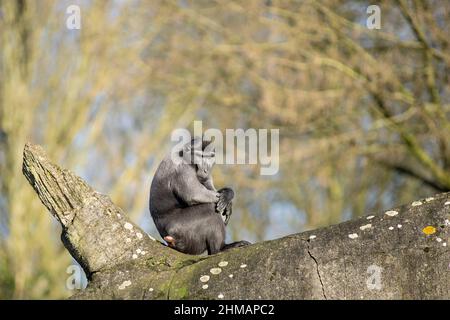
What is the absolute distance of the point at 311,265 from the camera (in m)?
5.09

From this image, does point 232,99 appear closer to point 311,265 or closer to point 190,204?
point 190,204

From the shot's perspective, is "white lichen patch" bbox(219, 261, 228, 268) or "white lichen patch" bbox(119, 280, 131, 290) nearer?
"white lichen patch" bbox(219, 261, 228, 268)

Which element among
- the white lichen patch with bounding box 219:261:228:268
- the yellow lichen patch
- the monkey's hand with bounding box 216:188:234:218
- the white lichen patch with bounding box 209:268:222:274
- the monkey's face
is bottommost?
Result: the monkey's hand with bounding box 216:188:234:218

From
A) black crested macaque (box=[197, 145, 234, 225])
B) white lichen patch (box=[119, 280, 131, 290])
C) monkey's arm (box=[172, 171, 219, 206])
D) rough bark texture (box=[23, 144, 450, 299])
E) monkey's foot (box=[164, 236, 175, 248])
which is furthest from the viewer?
black crested macaque (box=[197, 145, 234, 225])

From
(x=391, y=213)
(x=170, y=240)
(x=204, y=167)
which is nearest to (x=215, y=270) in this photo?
(x=391, y=213)

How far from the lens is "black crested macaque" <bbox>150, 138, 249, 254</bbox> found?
24.2ft

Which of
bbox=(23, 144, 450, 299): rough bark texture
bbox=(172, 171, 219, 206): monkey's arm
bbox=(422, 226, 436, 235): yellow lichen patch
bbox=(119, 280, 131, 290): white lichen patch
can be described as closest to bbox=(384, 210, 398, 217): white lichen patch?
bbox=(23, 144, 450, 299): rough bark texture

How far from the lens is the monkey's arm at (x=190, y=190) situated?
7594 millimetres

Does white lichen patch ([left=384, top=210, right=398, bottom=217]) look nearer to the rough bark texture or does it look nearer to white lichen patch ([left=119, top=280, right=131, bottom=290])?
the rough bark texture

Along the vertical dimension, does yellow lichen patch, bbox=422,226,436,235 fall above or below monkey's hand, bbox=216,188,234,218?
above

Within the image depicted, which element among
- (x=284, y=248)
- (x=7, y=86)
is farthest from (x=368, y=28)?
(x=284, y=248)

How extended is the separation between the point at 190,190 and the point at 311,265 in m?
2.69

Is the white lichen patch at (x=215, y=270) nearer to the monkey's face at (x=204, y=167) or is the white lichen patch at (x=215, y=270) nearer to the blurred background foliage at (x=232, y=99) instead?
the monkey's face at (x=204, y=167)

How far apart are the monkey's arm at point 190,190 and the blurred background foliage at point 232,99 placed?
7.85m
